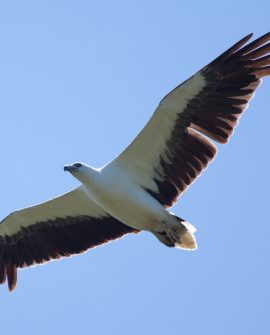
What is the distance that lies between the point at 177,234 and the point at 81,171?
76.6 inches

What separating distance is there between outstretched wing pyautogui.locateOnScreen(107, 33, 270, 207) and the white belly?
0.46 metres

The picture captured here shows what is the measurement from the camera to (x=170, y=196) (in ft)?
56.3

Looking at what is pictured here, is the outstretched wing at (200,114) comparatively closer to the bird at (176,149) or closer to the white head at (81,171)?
the bird at (176,149)

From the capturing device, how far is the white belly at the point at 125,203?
16.8 m

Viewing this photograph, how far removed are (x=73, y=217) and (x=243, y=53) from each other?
178 inches

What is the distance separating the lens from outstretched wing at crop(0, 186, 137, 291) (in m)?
18.2

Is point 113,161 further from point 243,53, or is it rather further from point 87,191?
point 243,53

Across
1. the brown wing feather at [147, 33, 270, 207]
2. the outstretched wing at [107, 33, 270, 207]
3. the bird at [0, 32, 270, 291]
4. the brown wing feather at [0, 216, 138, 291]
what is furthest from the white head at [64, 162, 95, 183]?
the brown wing feather at [0, 216, 138, 291]

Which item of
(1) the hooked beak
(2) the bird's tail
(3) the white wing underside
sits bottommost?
(2) the bird's tail

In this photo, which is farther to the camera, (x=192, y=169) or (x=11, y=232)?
(x=11, y=232)

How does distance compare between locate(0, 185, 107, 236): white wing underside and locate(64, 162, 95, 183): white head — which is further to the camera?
locate(0, 185, 107, 236): white wing underside

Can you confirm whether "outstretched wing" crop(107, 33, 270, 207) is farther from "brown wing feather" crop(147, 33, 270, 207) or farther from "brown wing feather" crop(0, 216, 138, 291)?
"brown wing feather" crop(0, 216, 138, 291)

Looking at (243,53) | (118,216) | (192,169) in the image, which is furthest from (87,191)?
(243,53)

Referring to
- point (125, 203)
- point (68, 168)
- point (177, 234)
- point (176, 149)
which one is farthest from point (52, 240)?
point (176, 149)
